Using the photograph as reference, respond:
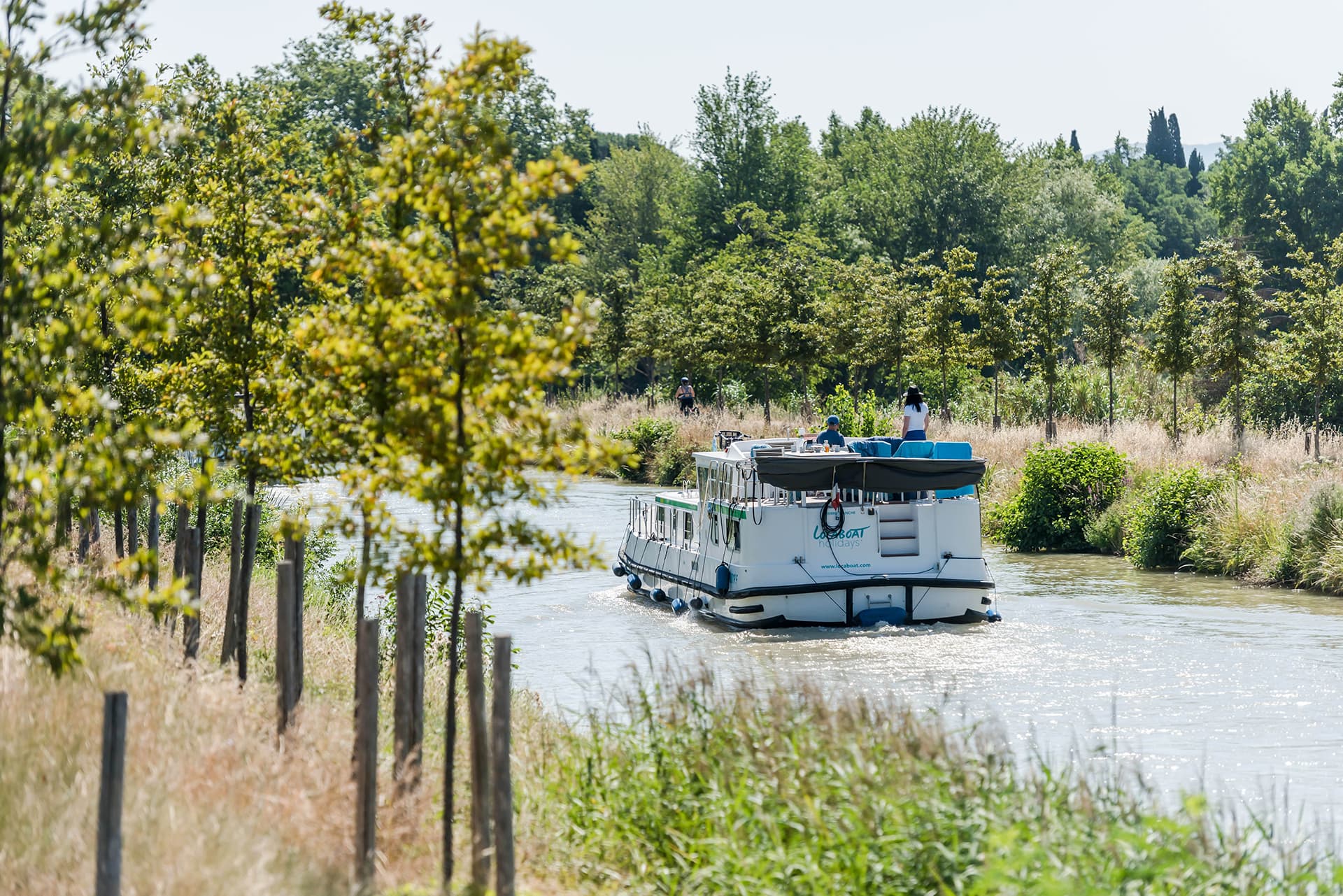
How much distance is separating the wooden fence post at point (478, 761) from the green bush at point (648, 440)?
34280 mm

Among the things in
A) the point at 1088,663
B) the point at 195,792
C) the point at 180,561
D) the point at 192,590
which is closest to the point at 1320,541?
the point at 1088,663

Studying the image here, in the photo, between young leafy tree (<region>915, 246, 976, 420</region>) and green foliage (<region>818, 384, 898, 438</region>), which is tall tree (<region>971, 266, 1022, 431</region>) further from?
green foliage (<region>818, 384, 898, 438</region>)

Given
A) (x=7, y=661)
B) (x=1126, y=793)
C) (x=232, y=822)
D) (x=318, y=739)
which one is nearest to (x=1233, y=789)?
(x=1126, y=793)

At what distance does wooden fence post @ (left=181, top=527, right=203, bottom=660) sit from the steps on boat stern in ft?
32.4

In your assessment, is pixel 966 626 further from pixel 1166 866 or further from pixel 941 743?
pixel 1166 866

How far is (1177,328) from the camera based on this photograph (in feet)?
112

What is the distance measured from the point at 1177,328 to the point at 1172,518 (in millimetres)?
9929

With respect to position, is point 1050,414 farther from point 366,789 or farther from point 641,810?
point 366,789

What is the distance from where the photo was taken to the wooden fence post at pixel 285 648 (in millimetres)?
8797

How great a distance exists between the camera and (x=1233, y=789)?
11.1 metres

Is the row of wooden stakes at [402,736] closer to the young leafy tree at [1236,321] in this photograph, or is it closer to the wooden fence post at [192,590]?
the wooden fence post at [192,590]

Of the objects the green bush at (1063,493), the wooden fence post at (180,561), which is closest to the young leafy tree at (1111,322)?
the green bush at (1063,493)

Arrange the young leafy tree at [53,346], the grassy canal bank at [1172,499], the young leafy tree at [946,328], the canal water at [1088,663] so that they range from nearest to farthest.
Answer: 1. the young leafy tree at [53,346]
2. the canal water at [1088,663]
3. the grassy canal bank at [1172,499]
4. the young leafy tree at [946,328]

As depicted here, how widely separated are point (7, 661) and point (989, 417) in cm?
3618
